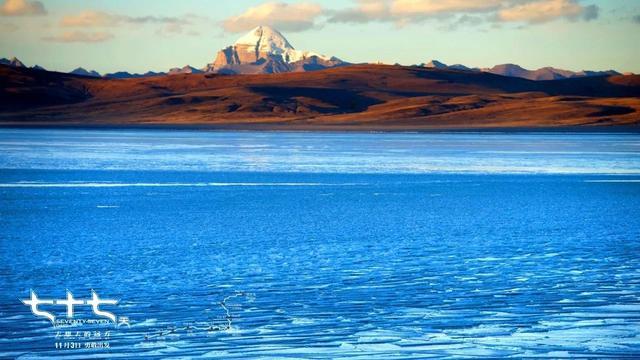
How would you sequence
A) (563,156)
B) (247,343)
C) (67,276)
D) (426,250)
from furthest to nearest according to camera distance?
(563,156) < (426,250) < (67,276) < (247,343)

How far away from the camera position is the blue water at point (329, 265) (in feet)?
34.1

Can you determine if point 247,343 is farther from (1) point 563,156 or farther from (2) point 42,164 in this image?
(1) point 563,156

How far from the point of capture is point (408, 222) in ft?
71.3

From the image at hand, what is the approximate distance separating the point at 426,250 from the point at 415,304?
4.89 m

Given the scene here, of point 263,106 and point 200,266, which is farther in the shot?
point 263,106

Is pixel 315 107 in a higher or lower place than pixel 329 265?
higher

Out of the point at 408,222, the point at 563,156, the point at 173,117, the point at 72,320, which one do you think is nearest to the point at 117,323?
the point at 72,320

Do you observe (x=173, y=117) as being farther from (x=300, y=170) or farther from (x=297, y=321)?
(x=297, y=321)

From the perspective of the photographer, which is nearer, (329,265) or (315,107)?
(329,265)

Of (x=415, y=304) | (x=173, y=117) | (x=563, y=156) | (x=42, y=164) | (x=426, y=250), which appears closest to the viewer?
(x=415, y=304)

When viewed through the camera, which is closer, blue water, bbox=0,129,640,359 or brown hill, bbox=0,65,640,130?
blue water, bbox=0,129,640,359

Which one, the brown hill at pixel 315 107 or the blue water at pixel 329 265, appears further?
the brown hill at pixel 315 107

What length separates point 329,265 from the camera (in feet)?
50.1

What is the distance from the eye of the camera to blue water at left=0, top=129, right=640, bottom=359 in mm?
10406
